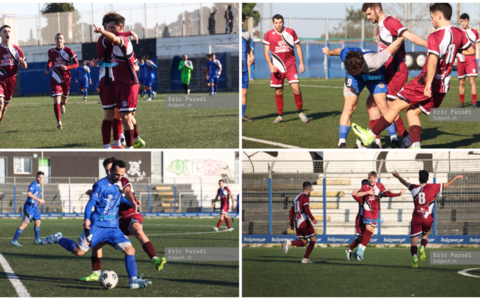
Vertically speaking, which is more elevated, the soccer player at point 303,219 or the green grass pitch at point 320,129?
the green grass pitch at point 320,129

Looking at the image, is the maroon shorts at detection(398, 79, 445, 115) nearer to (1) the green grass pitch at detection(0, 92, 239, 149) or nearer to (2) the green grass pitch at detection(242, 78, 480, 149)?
(2) the green grass pitch at detection(242, 78, 480, 149)

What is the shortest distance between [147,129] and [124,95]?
3541mm

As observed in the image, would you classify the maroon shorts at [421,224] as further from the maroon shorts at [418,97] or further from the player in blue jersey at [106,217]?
the player in blue jersey at [106,217]

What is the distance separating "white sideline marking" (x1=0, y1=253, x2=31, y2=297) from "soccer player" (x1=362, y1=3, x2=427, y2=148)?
5.37m

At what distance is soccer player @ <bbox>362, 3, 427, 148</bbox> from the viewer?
676 centimetres

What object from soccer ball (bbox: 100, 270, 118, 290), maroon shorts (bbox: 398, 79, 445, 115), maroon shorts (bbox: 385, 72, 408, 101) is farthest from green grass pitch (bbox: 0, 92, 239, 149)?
maroon shorts (bbox: 398, 79, 445, 115)

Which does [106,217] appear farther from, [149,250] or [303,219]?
[303,219]

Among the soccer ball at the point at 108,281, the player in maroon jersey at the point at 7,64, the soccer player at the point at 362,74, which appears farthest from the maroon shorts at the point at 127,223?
the player in maroon jersey at the point at 7,64

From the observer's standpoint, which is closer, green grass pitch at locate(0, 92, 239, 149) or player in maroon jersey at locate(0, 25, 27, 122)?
green grass pitch at locate(0, 92, 239, 149)

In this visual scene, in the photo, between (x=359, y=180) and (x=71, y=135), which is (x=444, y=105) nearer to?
(x=359, y=180)

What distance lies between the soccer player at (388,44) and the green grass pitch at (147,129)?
10.7 ft

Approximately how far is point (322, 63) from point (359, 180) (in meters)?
17.5

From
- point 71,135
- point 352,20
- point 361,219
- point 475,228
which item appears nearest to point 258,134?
point 361,219

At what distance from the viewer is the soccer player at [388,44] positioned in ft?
22.2
